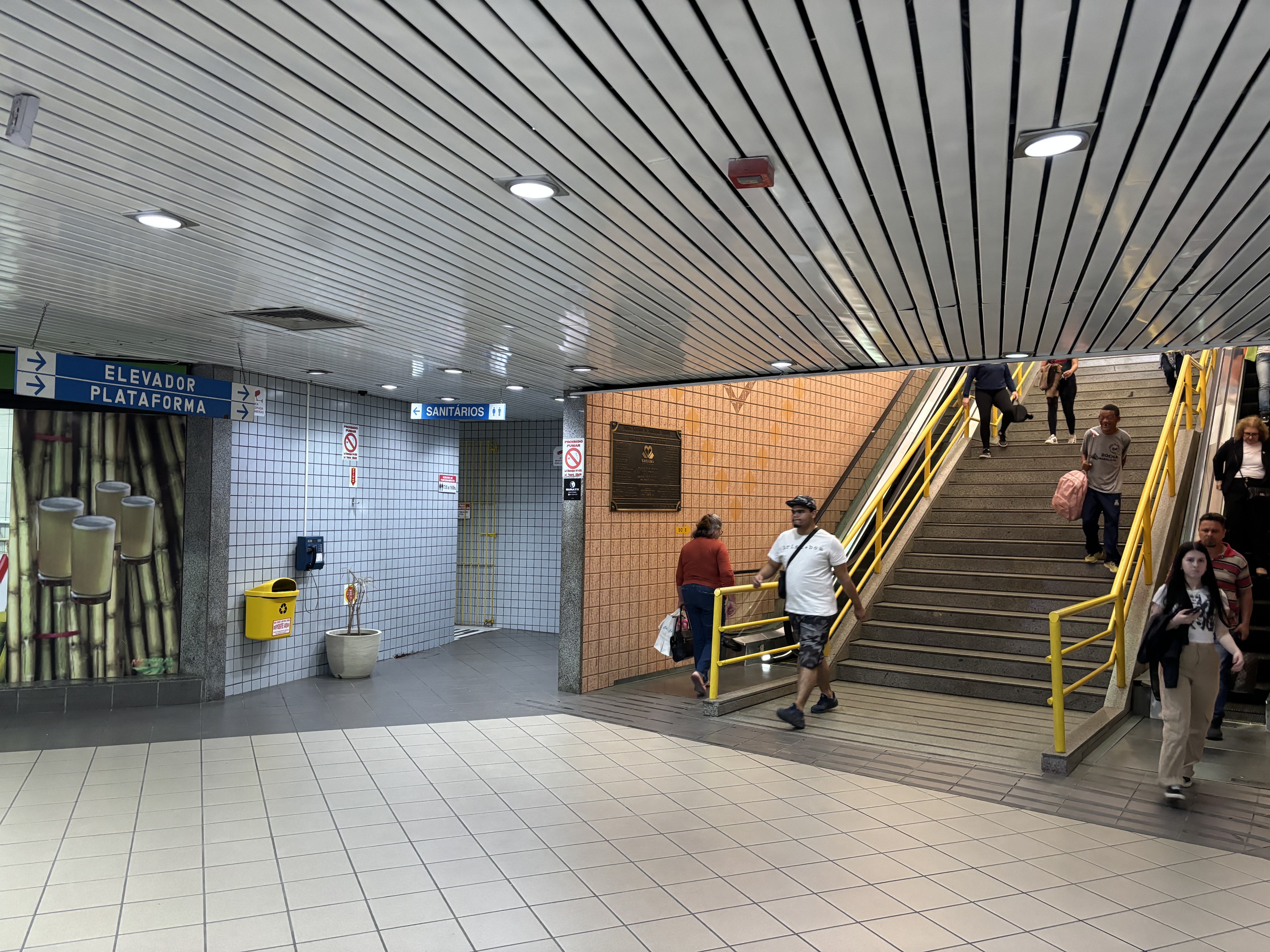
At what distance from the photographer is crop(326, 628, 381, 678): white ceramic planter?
9.28 m

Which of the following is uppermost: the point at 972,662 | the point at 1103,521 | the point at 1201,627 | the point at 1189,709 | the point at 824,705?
the point at 1103,521

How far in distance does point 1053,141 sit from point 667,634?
21.6 feet

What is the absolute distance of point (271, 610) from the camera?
8.55 m

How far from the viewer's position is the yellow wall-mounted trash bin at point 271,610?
8.52 m

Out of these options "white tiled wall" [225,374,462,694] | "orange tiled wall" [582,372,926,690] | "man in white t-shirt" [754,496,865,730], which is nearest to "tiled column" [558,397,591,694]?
"orange tiled wall" [582,372,926,690]

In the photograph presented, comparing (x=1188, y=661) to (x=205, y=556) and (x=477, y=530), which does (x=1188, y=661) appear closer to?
(x=205, y=556)

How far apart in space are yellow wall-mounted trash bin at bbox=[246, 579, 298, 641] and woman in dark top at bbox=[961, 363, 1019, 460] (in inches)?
307

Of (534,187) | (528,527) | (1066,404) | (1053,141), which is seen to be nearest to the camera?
(1053,141)

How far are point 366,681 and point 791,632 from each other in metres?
4.55

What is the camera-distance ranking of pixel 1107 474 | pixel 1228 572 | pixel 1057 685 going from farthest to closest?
1. pixel 1107 474
2. pixel 1228 572
3. pixel 1057 685

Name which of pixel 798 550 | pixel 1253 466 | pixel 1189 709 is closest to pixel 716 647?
pixel 798 550

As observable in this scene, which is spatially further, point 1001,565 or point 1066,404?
point 1066,404

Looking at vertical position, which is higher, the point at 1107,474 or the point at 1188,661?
the point at 1107,474

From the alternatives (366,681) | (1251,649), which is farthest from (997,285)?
(366,681)
